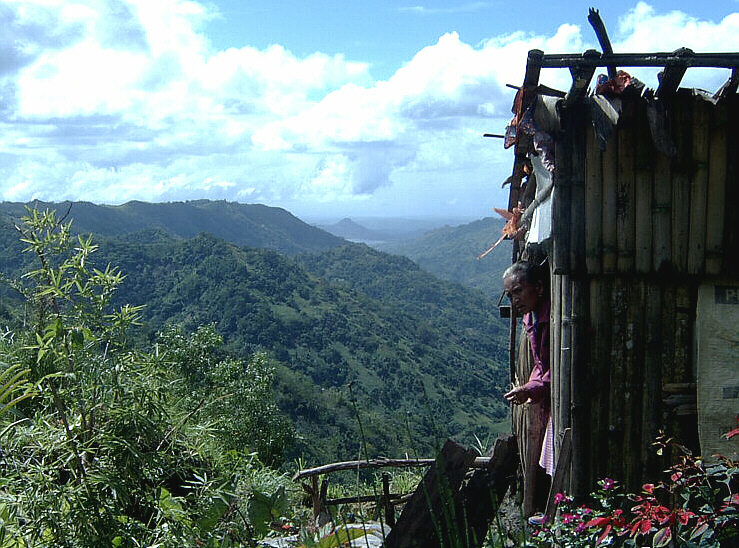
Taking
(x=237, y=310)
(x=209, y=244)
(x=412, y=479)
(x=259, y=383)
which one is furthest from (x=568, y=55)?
(x=209, y=244)

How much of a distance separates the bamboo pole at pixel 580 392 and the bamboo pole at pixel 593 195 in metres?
0.22

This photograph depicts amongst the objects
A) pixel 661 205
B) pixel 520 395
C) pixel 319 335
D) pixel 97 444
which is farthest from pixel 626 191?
pixel 319 335

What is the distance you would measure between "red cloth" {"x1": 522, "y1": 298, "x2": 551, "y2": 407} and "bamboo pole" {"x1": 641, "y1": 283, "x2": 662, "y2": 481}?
0.56 metres

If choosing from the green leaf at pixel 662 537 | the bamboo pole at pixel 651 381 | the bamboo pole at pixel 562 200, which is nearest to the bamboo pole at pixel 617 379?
the bamboo pole at pixel 651 381

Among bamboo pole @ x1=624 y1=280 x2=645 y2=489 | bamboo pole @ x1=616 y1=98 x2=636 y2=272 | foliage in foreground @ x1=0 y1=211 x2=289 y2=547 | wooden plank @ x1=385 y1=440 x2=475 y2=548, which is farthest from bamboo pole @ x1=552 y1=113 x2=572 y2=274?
foliage in foreground @ x1=0 y1=211 x2=289 y2=547

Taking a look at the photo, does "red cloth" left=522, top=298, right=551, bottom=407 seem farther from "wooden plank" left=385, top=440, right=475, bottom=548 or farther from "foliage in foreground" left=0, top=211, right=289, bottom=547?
"foliage in foreground" left=0, top=211, right=289, bottom=547

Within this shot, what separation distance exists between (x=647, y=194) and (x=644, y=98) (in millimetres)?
529

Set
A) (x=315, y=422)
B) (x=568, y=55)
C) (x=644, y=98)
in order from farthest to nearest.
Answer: (x=315, y=422) → (x=644, y=98) → (x=568, y=55)

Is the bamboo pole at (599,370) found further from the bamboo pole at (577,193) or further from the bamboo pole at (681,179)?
the bamboo pole at (681,179)

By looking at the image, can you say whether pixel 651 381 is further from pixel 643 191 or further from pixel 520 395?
pixel 643 191

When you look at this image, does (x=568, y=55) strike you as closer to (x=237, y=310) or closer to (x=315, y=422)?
(x=315, y=422)

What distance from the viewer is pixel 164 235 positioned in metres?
131

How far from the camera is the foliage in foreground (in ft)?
9.42

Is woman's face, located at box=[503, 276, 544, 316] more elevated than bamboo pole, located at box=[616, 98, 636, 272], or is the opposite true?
bamboo pole, located at box=[616, 98, 636, 272]
